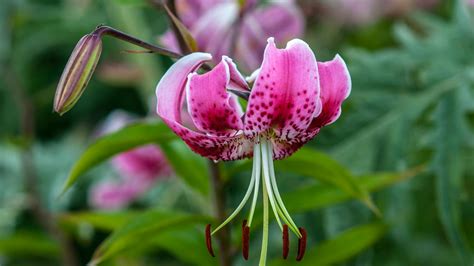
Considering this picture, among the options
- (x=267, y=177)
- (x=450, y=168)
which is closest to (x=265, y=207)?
(x=267, y=177)

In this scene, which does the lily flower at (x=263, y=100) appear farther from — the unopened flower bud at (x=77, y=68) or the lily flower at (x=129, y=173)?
the lily flower at (x=129, y=173)

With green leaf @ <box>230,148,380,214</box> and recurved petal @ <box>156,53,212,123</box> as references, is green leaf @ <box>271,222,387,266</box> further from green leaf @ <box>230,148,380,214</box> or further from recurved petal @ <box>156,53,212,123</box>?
recurved petal @ <box>156,53,212,123</box>

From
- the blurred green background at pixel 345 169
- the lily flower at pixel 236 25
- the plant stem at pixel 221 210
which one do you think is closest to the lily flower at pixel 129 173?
the blurred green background at pixel 345 169

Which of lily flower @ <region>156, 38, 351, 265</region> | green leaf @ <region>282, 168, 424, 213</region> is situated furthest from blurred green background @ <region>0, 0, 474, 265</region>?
lily flower @ <region>156, 38, 351, 265</region>

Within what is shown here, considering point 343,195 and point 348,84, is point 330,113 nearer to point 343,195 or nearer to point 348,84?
point 348,84

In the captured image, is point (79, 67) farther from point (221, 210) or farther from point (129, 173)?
point (129, 173)

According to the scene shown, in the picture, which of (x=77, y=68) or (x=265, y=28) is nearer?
(x=77, y=68)

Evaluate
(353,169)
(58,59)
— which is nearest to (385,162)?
(353,169)
